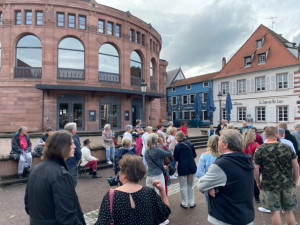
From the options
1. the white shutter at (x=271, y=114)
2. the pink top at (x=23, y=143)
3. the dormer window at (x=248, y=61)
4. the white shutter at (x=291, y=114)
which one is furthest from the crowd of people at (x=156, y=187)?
the dormer window at (x=248, y=61)

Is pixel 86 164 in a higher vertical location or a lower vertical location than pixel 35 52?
lower

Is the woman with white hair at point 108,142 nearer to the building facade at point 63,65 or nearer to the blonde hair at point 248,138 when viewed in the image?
the blonde hair at point 248,138

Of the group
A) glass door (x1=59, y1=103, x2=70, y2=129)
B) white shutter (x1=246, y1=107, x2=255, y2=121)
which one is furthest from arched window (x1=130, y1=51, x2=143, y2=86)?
white shutter (x1=246, y1=107, x2=255, y2=121)

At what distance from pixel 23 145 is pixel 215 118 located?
2943cm

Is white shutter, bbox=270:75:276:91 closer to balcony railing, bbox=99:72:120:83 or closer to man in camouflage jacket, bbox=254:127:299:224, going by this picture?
balcony railing, bbox=99:72:120:83

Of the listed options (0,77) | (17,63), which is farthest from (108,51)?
(0,77)

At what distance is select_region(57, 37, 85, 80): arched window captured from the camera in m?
18.6

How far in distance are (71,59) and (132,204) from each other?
19067 mm

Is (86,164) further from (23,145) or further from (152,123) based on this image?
(152,123)

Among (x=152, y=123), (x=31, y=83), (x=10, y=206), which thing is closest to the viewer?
(x=10, y=206)

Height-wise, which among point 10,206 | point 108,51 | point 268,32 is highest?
point 268,32

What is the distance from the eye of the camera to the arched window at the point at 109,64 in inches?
792

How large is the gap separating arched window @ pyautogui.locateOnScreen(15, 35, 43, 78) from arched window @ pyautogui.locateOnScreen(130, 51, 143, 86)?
8434mm

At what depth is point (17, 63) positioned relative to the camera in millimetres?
18062
